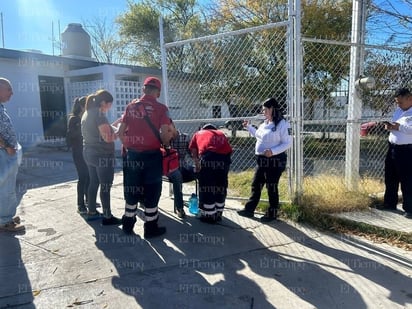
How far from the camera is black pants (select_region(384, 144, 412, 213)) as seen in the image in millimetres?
4711

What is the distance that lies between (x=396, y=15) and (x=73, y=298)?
7.41 metres

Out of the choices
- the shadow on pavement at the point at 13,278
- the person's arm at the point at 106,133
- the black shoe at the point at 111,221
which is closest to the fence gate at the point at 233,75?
the black shoe at the point at 111,221

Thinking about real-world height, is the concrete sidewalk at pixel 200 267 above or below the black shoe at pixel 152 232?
below

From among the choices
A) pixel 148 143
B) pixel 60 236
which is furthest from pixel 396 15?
pixel 60 236

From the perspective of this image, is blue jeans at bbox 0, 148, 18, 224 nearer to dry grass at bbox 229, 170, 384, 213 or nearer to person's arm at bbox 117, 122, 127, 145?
person's arm at bbox 117, 122, 127, 145

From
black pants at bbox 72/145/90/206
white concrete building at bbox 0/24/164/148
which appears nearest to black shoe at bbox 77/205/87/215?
black pants at bbox 72/145/90/206

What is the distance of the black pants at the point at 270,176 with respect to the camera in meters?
4.75

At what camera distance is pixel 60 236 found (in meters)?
4.52

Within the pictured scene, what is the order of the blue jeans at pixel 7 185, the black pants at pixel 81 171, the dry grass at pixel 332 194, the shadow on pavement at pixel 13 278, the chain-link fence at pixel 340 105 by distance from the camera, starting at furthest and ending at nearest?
the chain-link fence at pixel 340 105 → the black pants at pixel 81 171 → the dry grass at pixel 332 194 → the blue jeans at pixel 7 185 → the shadow on pavement at pixel 13 278

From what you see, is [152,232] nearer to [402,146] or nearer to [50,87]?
[402,146]

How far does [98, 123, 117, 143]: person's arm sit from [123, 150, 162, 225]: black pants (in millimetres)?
414

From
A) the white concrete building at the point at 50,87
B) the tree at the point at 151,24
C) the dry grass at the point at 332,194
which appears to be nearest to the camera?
the dry grass at the point at 332,194

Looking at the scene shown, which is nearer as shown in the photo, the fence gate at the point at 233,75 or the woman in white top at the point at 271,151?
the woman in white top at the point at 271,151

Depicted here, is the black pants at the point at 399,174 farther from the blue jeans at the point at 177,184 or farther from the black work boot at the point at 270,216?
the blue jeans at the point at 177,184
